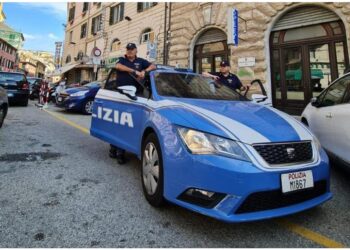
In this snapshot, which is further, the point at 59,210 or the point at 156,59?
the point at 156,59

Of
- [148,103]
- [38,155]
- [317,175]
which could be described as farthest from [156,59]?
[317,175]

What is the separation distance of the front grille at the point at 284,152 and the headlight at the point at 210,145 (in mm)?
154

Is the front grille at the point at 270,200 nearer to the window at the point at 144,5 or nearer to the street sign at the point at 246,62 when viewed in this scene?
the street sign at the point at 246,62

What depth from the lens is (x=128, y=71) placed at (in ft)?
13.5

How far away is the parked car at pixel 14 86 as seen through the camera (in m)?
11.3

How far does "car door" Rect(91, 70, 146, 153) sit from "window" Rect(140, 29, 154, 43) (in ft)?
43.5

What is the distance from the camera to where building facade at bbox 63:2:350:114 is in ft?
31.7

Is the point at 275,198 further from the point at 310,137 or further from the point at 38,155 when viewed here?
the point at 38,155

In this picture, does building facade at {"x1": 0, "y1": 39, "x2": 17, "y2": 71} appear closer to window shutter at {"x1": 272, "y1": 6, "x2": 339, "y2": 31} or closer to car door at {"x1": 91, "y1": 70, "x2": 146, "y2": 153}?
window shutter at {"x1": 272, "y1": 6, "x2": 339, "y2": 31}

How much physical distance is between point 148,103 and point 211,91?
898mm

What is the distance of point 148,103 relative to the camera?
10.5 ft

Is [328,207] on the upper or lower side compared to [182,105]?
lower

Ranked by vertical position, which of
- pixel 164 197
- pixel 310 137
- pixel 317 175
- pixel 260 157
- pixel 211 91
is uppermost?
pixel 211 91

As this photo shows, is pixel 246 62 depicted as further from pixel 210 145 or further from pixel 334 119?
pixel 210 145
